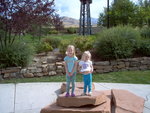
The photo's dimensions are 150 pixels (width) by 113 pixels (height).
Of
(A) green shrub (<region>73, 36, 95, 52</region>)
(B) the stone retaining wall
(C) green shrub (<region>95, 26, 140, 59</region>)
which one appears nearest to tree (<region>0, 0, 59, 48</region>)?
(B) the stone retaining wall

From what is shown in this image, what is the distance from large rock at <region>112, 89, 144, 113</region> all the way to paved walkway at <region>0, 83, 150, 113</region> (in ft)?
0.71

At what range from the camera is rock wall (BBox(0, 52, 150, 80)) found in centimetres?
783

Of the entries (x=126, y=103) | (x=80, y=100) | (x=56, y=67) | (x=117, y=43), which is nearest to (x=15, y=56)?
(x=56, y=67)

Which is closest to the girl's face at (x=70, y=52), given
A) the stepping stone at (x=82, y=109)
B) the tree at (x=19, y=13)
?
the stepping stone at (x=82, y=109)

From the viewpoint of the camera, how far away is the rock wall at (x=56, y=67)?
308 inches

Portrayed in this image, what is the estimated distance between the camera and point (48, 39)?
13.1 metres

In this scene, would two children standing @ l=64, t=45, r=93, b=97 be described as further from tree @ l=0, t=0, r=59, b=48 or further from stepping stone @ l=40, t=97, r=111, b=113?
tree @ l=0, t=0, r=59, b=48

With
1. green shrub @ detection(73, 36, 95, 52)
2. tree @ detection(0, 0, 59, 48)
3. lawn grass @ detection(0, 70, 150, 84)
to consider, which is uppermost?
tree @ detection(0, 0, 59, 48)

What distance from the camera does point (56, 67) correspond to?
27.7 ft

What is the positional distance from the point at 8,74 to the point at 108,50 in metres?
4.11

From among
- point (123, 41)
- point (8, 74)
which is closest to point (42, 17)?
point (8, 74)

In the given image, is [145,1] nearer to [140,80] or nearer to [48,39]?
[48,39]

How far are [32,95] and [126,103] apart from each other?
2.33m

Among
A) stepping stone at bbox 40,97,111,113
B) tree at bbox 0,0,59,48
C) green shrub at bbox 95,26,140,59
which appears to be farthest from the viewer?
green shrub at bbox 95,26,140,59
